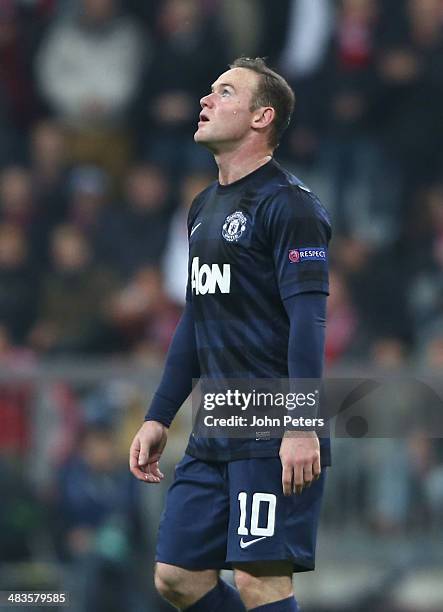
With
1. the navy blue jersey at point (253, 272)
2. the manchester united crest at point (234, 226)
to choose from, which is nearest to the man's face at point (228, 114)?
the navy blue jersey at point (253, 272)

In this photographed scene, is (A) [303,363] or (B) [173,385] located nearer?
(A) [303,363]

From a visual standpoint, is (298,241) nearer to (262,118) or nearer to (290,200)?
(290,200)

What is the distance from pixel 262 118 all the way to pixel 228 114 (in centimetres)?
12

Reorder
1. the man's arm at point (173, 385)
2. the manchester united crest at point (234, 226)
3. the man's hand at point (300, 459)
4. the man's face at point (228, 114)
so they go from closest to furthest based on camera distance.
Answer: the man's hand at point (300, 459)
the manchester united crest at point (234, 226)
the man's face at point (228, 114)
the man's arm at point (173, 385)

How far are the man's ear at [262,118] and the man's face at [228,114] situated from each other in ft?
0.05

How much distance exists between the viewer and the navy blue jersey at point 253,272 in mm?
Answer: 4891

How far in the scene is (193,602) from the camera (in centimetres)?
510

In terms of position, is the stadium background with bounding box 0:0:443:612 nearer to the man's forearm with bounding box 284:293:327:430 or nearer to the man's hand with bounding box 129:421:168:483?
the man's hand with bounding box 129:421:168:483

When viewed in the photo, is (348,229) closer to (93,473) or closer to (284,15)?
(284,15)

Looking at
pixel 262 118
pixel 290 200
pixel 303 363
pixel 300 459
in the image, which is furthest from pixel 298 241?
pixel 300 459

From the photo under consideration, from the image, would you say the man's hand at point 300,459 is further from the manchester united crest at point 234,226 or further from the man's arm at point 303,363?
the manchester united crest at point 234,226

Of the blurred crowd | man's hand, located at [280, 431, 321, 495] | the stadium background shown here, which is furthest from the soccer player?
the blurred crowd

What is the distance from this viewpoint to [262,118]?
17.0 feet

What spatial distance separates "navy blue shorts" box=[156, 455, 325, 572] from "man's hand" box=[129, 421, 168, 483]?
14 cm
